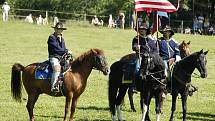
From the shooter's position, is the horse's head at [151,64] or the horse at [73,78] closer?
the horse at [73,78]

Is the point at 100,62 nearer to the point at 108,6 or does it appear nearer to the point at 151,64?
the point at 151,64

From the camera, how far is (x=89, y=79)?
26547 millimetres

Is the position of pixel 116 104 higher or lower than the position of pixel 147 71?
lower

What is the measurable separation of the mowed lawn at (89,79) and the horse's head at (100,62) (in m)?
2.41

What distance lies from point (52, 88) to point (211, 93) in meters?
11.1

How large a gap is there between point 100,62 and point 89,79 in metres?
12.6

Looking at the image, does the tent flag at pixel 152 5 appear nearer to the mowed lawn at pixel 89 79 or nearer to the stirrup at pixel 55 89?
the mowed lawn at pixel 89 79

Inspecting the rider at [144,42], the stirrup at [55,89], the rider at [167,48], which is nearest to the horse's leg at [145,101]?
the rider at [144,42]

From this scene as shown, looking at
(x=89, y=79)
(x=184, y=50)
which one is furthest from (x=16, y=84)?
(x=89, y=79)

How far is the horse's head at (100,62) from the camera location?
45.9 feet

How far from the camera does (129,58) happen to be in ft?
51.6

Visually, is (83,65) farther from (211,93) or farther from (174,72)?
(211,93)

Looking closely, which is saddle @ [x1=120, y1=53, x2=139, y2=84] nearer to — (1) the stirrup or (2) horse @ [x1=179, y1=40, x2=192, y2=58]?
(1) the stirrup

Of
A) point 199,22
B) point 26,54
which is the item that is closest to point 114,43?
point 26,54
